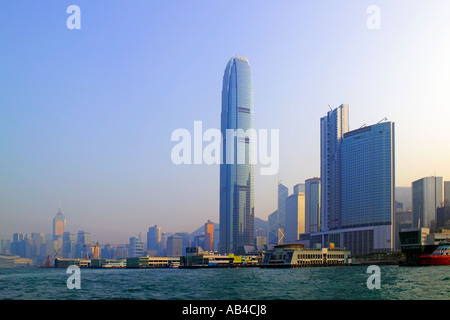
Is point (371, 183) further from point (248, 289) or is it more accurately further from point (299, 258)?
point (248, 289)

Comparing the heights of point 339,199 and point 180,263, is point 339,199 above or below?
above

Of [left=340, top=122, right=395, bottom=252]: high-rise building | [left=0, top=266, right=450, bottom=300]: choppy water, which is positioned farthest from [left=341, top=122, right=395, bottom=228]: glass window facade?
[left=0, top=266, right=450, bottom=300]: choppy water

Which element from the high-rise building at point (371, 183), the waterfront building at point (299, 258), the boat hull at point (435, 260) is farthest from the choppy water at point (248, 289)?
the high-rise building at point (371, 183)

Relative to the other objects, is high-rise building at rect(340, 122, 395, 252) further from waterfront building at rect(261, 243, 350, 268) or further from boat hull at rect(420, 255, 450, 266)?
boat hull at rect(420, 255, 450, 266)

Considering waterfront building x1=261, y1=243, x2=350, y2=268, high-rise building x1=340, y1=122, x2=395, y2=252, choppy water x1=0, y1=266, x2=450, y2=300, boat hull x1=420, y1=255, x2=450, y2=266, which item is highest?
high-rise building x1=340, y1=122, x2=395, y2=252
